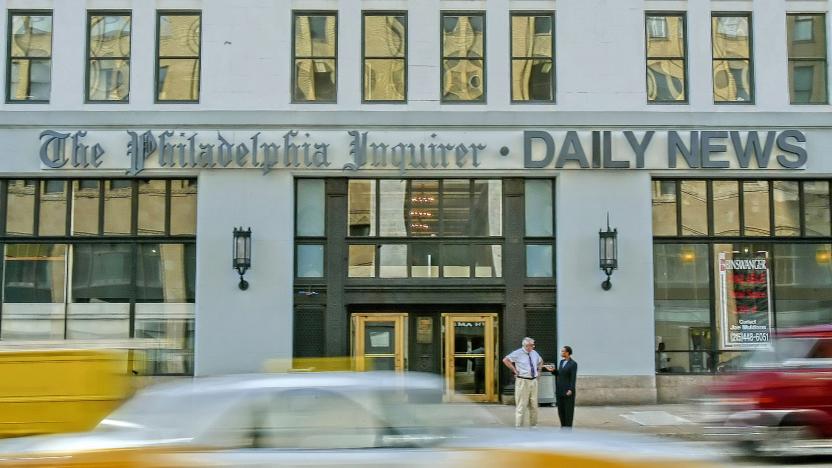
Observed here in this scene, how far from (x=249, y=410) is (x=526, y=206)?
1538 cm

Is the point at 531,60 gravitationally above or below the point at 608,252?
above

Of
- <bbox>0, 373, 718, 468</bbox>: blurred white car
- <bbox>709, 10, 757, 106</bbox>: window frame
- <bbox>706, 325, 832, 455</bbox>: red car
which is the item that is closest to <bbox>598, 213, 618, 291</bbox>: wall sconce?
<bbox>709, 10, 757, 106</bbox>: window frame

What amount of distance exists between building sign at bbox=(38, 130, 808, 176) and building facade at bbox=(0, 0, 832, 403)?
0.17 ft

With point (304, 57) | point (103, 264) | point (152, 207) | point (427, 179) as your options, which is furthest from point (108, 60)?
point (427, 179)

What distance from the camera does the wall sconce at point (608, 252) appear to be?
810 inches

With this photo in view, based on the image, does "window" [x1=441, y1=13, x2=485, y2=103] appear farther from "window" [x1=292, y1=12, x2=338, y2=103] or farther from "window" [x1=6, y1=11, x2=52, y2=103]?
"window" [x1=6, y1=11, x2=52, y2=103]

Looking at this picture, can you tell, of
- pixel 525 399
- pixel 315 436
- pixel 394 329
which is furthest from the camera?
pixel 394 329

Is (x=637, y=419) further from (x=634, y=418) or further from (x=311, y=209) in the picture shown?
(x=311, y=209)

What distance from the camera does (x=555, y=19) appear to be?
21516 mm

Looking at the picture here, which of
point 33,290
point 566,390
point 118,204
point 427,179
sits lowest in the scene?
point 566,390

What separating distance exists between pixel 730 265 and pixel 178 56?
13.6 meters

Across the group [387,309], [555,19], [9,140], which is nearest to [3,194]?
[9,140]

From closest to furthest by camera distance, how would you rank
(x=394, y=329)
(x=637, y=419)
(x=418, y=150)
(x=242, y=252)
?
(x=637, y=419)
(x=242, y=252)
(x=418, y=150)
(x=394, y=329)

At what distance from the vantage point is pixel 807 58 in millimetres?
21562
